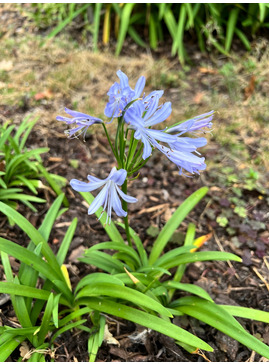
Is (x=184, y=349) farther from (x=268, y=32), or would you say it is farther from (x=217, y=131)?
(x=268, y=32)

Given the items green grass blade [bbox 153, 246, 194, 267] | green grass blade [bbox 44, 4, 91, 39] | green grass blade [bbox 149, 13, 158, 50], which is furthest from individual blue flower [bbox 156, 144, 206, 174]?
green grass blade [bbox 44, 4, 91, 39]

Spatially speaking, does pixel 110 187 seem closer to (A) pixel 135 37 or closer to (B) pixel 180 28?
(B) pixel 180 28

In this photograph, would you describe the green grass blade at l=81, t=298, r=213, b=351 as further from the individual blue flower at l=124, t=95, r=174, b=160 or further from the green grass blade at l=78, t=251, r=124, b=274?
the individual blue flower at l=124, t=95, r=174, b=160

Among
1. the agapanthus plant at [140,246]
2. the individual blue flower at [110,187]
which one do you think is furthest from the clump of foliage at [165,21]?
the individual blue flower at [110,187]

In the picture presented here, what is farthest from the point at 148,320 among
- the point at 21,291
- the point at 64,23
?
the point at 64,23

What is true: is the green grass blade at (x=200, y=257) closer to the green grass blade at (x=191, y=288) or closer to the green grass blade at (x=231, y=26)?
the green grass blade at (x=191, y=288)

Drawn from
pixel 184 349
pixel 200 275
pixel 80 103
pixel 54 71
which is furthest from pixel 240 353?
pixel 54 71
